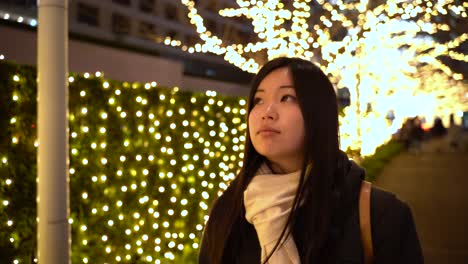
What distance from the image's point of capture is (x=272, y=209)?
1.67 meters

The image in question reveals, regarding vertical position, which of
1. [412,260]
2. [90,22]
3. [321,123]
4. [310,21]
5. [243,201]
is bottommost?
[412,260]

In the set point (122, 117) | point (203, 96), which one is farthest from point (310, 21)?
point (122, 117)

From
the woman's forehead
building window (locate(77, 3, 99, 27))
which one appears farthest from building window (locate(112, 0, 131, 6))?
the woman's forehead

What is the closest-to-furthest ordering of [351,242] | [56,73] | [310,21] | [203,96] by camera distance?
[351,242] → [56,73] → [203,96] → [310,21]

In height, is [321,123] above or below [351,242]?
above

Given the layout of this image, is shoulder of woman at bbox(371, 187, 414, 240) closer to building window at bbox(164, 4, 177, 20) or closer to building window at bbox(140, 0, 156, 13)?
building window at bbox(140, 0, 156, 13)

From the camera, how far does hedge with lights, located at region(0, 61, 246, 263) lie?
4.15m

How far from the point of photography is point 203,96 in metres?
6.02

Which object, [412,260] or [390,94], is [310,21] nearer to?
[390,94]

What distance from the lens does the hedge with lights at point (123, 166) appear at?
4.15 metres

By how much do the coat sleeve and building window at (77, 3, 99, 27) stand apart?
Answer: 139ft

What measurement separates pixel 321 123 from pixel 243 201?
44 centimetres

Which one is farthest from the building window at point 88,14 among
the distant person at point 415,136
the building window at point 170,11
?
the distant person at point 415,136

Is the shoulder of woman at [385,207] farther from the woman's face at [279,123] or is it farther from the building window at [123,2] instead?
the building window at [123,2]
